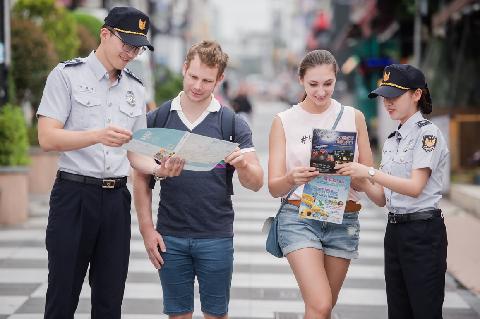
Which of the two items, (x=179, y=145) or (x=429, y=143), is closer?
(x=179, y=145)

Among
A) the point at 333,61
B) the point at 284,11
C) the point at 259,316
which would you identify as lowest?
the point at 259,316

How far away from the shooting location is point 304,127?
4766 millimetres

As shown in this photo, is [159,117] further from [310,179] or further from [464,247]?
[464,247]

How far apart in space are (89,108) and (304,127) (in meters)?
Answer: 1.15

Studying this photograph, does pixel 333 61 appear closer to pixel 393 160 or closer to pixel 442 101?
pixel 393 160

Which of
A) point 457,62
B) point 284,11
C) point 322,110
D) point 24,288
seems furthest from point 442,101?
point 284,11

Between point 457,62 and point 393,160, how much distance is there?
47.6 ft

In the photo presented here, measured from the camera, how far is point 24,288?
804cm

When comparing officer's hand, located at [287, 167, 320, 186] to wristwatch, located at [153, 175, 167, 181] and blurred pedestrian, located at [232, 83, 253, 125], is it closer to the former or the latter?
wristwatch, located at [153, 175, 167, 181]

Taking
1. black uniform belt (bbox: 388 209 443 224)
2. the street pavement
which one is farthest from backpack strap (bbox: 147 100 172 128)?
the street pavement

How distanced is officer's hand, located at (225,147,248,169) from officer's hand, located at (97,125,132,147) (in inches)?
20.3

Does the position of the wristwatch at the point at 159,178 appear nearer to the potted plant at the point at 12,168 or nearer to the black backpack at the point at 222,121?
the black backpack at the point at 222,121

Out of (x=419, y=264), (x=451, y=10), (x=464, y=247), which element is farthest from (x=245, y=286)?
(x=451, y=10)

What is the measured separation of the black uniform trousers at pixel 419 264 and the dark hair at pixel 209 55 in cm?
126
